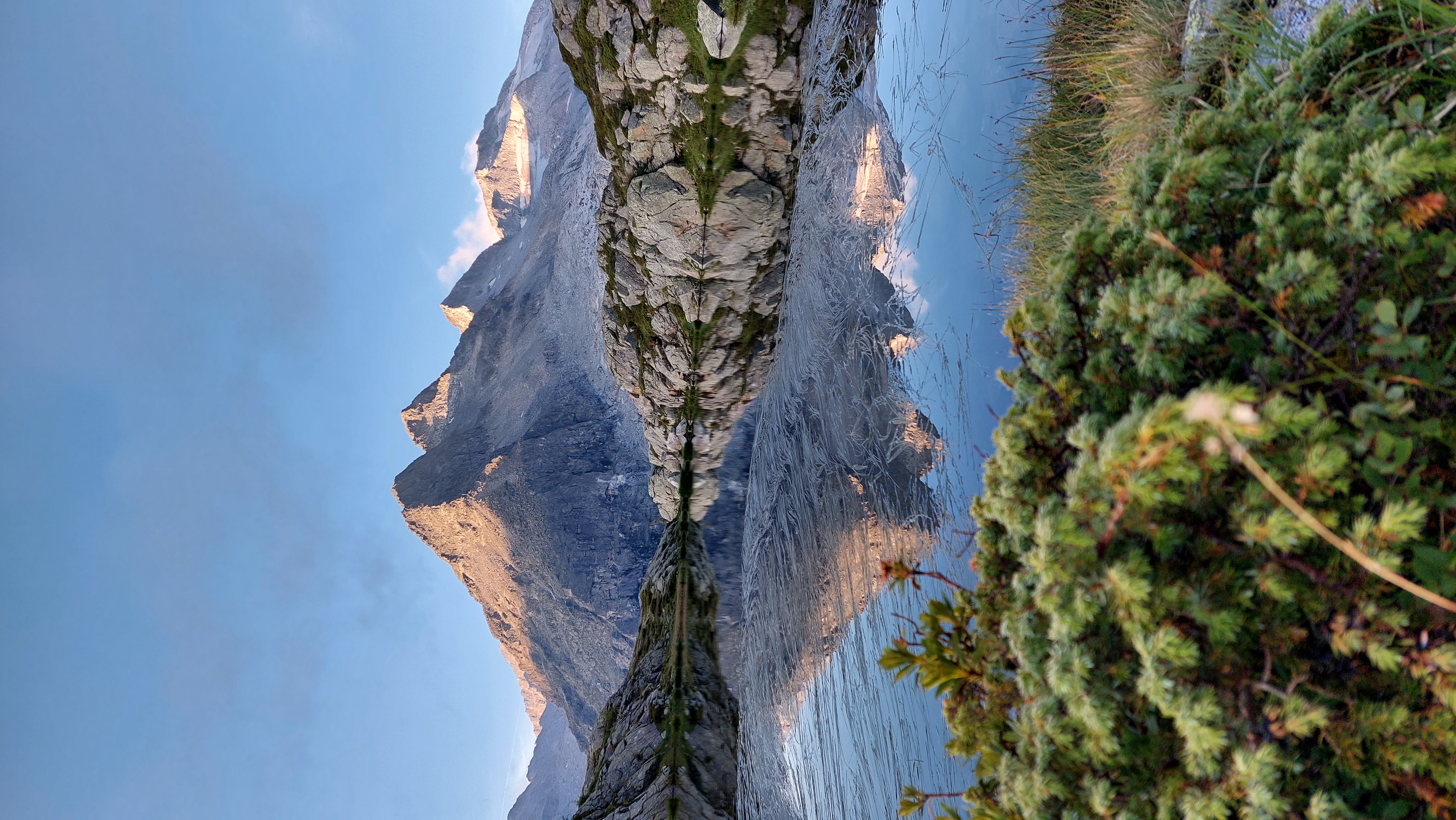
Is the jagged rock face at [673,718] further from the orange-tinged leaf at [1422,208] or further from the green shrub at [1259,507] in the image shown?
the orange-tinged leaf at [1422,208]

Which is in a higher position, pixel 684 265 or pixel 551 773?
pixel 551 773

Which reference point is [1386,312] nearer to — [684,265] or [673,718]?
[684,265]

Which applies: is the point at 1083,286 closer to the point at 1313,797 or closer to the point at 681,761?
the point at 1313,797

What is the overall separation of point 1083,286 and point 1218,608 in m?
0.46

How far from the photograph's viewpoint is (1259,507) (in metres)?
0.57

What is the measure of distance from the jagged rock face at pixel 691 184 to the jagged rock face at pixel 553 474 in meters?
1.36

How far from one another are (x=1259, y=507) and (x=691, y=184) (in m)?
2.01

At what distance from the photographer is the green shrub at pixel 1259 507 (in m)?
0.56

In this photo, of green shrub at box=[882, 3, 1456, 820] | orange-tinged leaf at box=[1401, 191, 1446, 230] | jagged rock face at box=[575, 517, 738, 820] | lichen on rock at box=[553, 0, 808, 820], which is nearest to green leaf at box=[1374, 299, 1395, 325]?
green shrub at box=[882, 3, 1456, 820]

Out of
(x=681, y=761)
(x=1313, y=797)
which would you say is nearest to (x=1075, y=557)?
(x=1313, y=797)

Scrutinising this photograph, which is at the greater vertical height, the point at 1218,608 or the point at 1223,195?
the point at 1223,195

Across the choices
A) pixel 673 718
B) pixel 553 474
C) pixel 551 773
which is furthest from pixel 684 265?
pixel 551 773

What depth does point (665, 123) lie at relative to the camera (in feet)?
7.11

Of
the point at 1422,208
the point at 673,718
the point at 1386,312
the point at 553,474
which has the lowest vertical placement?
the point at 1386,312
